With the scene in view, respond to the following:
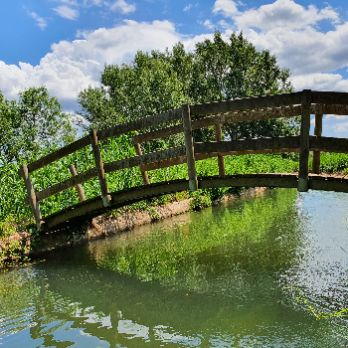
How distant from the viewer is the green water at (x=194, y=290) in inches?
242

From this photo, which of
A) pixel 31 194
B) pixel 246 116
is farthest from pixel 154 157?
pixel 31 194

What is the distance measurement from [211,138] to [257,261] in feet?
139

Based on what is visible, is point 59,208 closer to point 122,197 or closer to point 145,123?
point 122,197

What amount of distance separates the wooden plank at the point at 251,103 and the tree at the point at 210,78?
4251 cm

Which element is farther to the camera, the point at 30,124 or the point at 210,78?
Result: the point at 210,78

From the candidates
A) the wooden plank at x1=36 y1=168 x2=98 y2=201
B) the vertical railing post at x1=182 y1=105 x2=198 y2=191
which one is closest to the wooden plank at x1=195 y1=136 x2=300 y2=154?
the vertical railing post at x1=182 y1=105 x2=198 y2=191

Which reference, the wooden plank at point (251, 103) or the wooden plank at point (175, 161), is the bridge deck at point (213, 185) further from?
the wooden plank at point (251, 103)

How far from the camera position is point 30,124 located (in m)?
35.6

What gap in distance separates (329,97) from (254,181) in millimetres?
2320

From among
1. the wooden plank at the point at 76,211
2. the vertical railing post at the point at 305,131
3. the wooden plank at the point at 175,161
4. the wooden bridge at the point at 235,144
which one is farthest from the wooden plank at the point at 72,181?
the vertical railing post at the point at 305,131

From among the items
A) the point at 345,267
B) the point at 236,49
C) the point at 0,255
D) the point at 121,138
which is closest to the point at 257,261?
the point at 345,267

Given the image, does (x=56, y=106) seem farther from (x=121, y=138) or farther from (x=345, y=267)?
(x=345, y=267)

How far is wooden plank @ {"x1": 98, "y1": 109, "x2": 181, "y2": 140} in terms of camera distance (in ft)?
29.6

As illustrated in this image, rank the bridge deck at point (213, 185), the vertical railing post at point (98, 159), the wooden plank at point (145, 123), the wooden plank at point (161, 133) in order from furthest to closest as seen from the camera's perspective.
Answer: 1. the vertical railing post at point (98, 159)
2. the wooden plank at point (161, 133)
3. the wooden plank at point (145, 123)
4. the bridge deck at point (213, 185)
